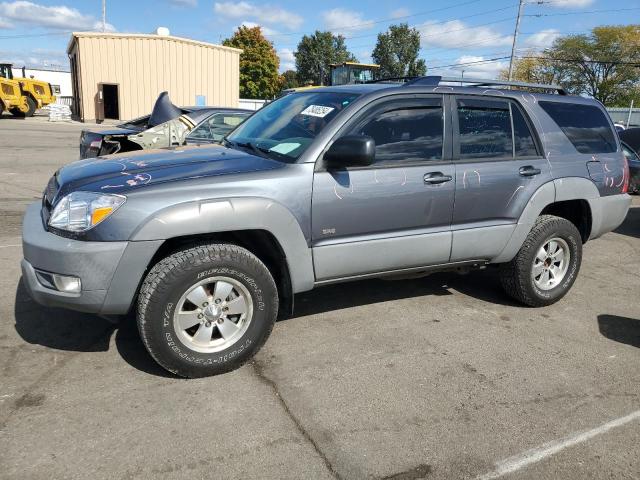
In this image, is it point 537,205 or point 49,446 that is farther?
point 537,205

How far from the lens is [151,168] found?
10.8 ft

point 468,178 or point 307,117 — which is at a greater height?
point 307,117

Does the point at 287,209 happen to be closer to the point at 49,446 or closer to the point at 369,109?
the point at 369,109

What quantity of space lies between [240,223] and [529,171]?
246cm

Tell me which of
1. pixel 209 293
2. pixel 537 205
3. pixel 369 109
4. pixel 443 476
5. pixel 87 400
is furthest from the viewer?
pixel 537 205

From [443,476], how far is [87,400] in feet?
6.45

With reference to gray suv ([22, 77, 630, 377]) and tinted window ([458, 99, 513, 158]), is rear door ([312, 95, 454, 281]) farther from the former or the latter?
tinted window ([458, 99, 513, 158])

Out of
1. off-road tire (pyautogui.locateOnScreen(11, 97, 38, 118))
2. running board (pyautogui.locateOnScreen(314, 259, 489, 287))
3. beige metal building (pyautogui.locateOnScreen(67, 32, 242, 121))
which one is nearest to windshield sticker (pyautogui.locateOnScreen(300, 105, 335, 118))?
running board (pyautogui.locateOnScreen(314, 259, 489, 287))

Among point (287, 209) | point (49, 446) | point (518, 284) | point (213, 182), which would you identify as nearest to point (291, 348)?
point (287, 209)

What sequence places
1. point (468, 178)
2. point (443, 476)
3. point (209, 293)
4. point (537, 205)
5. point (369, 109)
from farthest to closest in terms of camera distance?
point (537, 205) < point (468, 178) < point (369, 109) < point (209, 293) < point (443, 476)

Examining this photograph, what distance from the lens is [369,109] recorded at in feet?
12.0

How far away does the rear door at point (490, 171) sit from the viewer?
3.97m

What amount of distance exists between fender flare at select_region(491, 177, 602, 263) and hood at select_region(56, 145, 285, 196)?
208cm

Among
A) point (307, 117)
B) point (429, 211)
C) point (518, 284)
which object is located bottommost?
point (518, 284)
